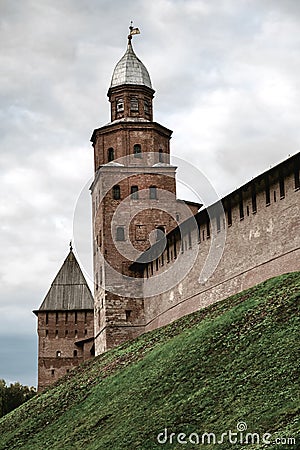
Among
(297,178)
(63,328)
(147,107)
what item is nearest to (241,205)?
(297,178)

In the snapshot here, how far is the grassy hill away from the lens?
14.6 meters

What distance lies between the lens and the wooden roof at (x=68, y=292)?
5012 cm

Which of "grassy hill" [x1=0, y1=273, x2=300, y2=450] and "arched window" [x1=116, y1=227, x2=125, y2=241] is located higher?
"arched window" [x1=116, y1=227, x2=125, y2=241]

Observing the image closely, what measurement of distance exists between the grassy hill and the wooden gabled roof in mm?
22915

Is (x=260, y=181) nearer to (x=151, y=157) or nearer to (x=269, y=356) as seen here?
(x=269, y=356)

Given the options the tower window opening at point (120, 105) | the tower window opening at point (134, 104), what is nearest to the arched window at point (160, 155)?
the tower window opening at point (134, 104)

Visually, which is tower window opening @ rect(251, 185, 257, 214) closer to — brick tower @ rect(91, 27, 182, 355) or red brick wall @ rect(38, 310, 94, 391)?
brick tower @ rect(91, 27, 182, 355)

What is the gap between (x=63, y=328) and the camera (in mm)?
49094

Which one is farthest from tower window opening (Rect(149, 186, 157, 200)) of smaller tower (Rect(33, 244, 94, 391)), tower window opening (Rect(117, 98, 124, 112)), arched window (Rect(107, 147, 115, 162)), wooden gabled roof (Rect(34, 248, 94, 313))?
wooden gabled roof (Rect(34, 248, 94, 313))

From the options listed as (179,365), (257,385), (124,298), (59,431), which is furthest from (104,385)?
(124,298)

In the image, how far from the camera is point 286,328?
1781 cm

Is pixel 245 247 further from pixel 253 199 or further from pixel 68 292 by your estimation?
pixel 68 292

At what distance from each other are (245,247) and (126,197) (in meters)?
12.0

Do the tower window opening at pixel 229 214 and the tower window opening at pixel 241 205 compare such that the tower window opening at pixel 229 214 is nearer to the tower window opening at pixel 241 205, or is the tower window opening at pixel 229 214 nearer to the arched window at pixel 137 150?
the tower window opening at pixel 241 205
